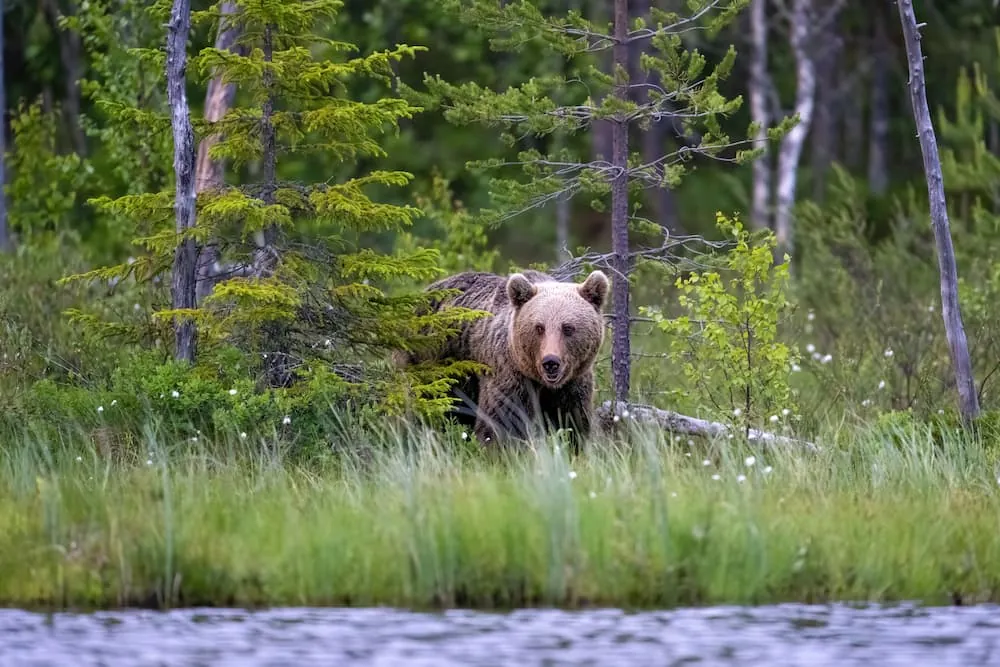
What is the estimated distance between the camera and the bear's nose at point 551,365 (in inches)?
378

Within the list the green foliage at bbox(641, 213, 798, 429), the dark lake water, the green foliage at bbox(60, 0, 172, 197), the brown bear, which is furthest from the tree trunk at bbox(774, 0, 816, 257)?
the dark lake water

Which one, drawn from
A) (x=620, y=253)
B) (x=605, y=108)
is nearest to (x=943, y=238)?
(x=620, y=253)

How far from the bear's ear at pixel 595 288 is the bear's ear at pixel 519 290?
318 millimetres

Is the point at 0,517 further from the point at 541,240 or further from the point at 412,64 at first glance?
the point at 541,240

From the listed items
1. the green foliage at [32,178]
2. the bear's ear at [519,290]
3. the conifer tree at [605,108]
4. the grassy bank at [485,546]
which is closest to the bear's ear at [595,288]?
the bear's ear at [519,290]

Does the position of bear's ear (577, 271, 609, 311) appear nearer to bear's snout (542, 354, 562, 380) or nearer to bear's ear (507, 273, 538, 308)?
bear's ear (507, 273, 538, 308)

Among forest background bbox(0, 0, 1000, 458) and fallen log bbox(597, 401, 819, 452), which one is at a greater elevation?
forest background bbox(0, 0, 1000, 458)

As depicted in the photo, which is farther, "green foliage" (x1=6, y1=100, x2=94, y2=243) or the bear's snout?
"green foliage" (x1=6, y1=100, x2=94, y2=243)

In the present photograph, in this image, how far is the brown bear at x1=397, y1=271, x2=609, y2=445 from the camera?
986 centimetres

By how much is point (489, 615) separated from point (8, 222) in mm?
13386

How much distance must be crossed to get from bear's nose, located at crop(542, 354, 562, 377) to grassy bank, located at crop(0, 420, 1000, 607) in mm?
1677

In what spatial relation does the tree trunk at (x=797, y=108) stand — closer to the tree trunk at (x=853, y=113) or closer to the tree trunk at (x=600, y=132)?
the tree trunk at (x=600, y=132)

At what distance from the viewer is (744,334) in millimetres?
10289

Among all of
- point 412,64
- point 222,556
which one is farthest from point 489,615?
point 412,64
